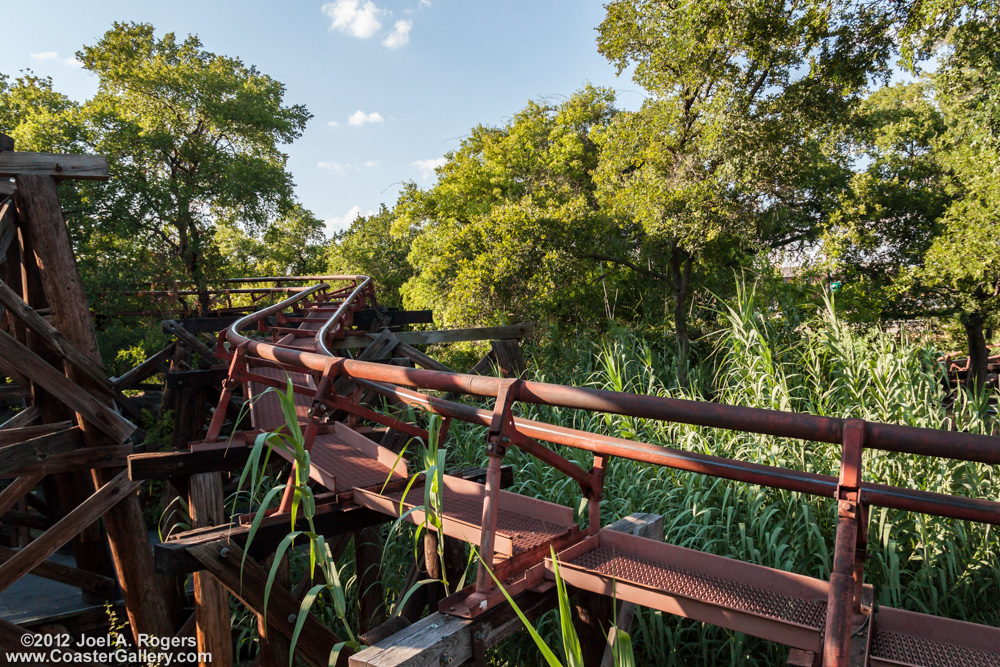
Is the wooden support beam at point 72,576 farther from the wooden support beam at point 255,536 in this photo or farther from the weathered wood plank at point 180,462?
the wooden support beam at point 255,536

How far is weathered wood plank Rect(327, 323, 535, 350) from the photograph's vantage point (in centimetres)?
718

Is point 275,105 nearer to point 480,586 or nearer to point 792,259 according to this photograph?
point 792,259

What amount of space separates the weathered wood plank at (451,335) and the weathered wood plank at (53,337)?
2629 millimetres

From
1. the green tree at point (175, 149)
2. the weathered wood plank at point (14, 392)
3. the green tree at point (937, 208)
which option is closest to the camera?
the weathered wood plank at point (14, 392)

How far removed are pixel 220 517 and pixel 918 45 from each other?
8009 mm

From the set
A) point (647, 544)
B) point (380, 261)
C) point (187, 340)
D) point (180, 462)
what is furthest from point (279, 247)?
point (647, 544)

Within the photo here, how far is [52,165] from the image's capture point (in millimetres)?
4570

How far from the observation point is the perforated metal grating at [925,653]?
157 cm

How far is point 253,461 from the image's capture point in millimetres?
1946

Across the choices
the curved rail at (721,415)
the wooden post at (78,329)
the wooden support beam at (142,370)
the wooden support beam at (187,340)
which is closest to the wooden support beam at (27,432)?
the wooden post at (78,329)

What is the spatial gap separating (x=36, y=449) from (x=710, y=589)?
440cm

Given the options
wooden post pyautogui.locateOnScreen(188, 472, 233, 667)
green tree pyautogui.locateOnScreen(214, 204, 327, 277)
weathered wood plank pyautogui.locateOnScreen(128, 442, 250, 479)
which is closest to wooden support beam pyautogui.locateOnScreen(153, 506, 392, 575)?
wooden post pyautogui.locateOnScreen(188, 472, 233, 667)

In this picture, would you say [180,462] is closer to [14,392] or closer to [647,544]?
[647,544]

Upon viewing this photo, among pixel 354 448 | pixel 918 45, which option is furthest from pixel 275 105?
pixel 354 448
